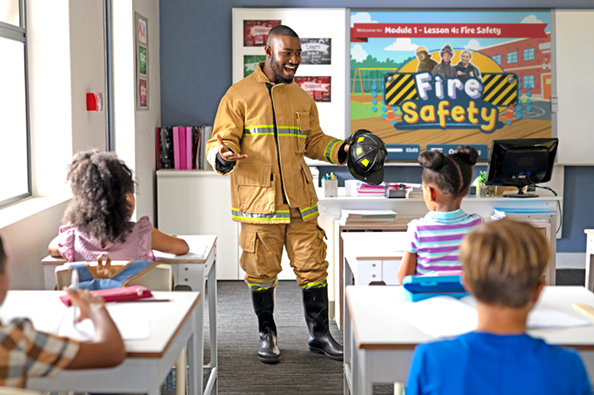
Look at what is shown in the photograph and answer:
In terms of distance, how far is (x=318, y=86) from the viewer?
16.3 ft

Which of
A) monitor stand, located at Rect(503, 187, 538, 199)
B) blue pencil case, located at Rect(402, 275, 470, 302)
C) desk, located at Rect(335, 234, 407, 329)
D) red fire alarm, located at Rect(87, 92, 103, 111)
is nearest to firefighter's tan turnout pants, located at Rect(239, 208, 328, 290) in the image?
desk, located at Rect(335, 234, 407, 329)

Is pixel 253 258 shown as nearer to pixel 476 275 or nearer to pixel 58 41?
pixel 58 41

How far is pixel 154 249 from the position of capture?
7.84 feet

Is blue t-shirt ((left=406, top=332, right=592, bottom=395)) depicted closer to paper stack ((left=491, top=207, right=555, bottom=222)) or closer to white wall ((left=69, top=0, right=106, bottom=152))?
white wall ((left=69, top=0, right=106, bottom=152))

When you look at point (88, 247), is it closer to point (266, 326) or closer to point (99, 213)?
point (99, 213)

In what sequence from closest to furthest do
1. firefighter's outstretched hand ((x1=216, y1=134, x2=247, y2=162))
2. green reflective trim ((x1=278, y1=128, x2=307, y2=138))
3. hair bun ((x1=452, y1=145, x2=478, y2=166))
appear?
hair bun ((x1=452, y1=145, x2=478, y2=166)), firefighter's outstretched hand ((x1=216, y1=134, x2=247, y2=162)), green reflective trim ((x1=278, y1=128, x2=307, y2=138))

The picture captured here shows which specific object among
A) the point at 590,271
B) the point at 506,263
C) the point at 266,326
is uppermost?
the point at 506,263

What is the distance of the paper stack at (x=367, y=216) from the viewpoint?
146 inches

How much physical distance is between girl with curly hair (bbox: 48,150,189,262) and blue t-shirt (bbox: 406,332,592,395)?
1.33 metres

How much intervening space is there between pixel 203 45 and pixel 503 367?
14.5ft

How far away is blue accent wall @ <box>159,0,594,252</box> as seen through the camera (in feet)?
16.4

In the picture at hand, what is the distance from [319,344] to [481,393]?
2115 mm

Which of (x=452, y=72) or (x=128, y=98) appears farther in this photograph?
(x=452, y=72)

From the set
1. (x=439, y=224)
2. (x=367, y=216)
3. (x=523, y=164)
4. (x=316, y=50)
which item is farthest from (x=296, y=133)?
(x=316, y=50)
